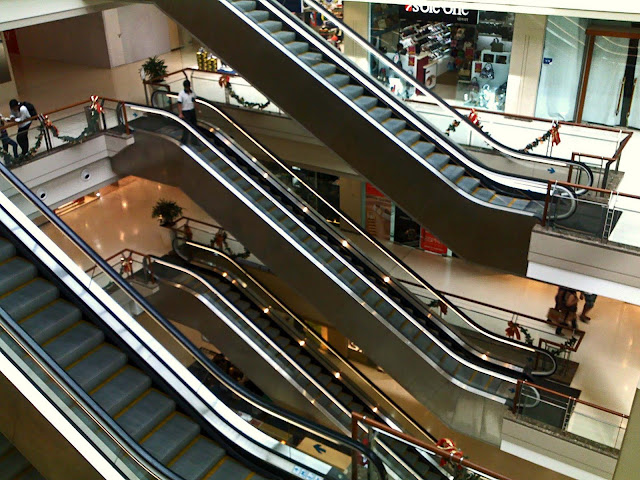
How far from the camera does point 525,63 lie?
14.3 metres

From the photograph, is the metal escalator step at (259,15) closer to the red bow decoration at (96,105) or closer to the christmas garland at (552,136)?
the red bow decoration at (96,105)

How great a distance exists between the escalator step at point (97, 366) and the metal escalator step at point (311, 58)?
6.03 meters

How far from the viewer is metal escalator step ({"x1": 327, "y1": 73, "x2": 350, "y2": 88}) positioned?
11.2 metres

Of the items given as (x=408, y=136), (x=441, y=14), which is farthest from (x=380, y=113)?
(x=441, y=14)

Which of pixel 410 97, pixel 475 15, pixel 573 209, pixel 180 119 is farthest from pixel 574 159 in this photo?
pixel 180 119

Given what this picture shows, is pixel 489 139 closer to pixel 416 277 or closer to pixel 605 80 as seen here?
pixel 416 277

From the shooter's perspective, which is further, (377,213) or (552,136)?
(377,213)

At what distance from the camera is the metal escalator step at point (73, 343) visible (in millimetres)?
7074

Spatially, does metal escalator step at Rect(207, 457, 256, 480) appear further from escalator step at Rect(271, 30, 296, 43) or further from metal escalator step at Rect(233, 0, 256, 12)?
metal escalator step at Rect(233, 0, 256, 12)

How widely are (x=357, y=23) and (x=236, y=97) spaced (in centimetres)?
365

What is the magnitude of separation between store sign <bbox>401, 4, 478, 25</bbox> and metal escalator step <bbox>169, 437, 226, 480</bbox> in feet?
37.5

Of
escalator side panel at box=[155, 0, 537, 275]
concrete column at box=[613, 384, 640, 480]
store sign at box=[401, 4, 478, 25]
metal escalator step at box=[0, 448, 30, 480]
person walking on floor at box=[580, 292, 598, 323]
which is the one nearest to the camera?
concrete column at box=[613, 384, 640, 480]

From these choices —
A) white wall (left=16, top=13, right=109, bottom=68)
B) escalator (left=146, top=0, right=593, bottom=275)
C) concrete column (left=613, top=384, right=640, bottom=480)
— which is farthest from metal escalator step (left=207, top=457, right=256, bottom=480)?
white wall (left=16, top=13, right=109, bottom=68)

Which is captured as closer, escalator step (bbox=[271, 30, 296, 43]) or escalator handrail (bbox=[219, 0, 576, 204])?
escalator handrail (bbox=[219, 0, 576, 204])
